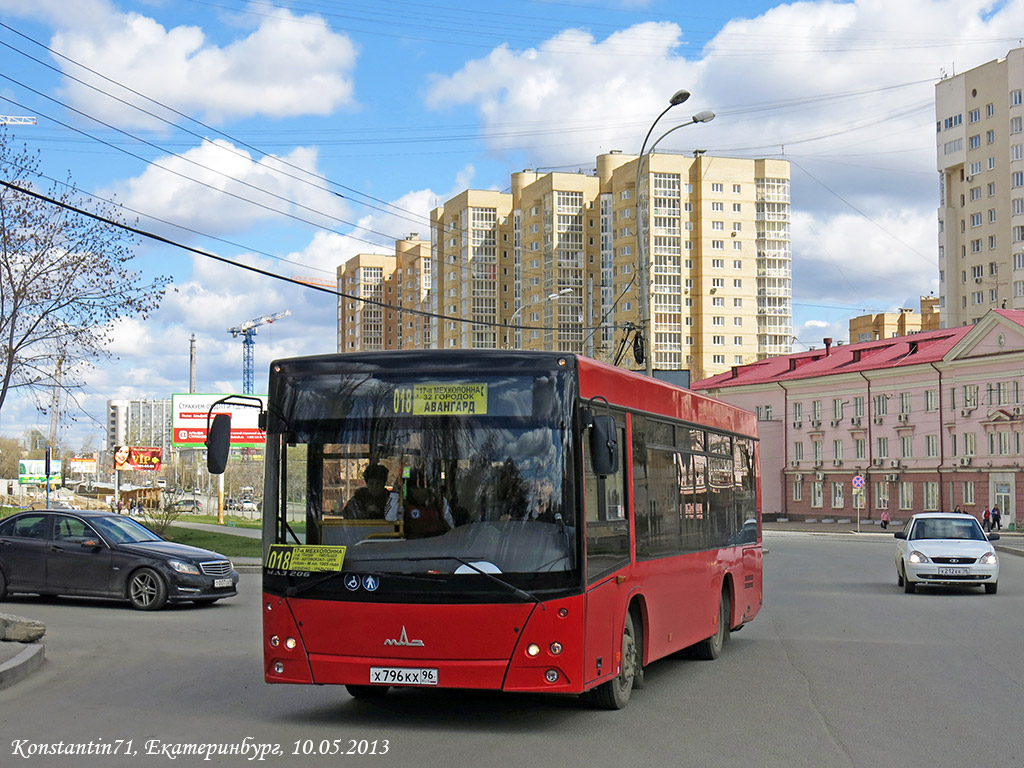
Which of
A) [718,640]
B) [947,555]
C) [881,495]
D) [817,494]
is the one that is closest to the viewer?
[718,640]

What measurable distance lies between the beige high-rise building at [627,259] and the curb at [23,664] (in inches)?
3812

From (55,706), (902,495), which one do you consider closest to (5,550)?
(55,706)

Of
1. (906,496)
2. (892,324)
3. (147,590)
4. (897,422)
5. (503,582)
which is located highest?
(892,324)

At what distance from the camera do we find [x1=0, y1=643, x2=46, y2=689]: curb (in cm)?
1091

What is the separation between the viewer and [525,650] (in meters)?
8.41

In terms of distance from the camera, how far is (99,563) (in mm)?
18281

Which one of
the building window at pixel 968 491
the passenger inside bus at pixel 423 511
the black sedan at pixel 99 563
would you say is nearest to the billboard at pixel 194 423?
the building window at pixel 968 491

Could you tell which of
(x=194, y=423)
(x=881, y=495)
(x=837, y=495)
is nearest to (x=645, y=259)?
(x=194, y=423)

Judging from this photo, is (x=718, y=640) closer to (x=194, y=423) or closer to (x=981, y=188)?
(x=194, y=423)

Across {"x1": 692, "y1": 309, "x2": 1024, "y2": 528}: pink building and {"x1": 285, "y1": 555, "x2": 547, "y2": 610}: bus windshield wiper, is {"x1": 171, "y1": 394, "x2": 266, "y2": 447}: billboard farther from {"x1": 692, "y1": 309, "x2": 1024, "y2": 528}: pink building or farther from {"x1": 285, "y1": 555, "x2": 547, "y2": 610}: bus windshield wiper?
{"x1": 285, "y1": 555, "x2": 547, "y2": 610}: bus windshield wiper

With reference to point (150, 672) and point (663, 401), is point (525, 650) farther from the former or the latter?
point (150, 672)

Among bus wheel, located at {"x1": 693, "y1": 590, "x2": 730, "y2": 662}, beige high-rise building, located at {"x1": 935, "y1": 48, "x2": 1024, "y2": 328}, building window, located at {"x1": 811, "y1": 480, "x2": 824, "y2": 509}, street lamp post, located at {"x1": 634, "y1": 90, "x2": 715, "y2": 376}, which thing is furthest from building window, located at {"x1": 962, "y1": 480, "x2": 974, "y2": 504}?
bus wheel, located at {"x1": 693, "y1": 590, "x2": 730, "y2": 662}

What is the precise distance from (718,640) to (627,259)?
103m

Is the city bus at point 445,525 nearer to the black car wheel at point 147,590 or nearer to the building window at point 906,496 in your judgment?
the black car wheel at point 147,590
